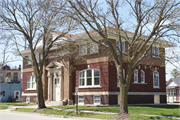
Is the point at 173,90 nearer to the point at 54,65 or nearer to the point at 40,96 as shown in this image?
the point at 54,65

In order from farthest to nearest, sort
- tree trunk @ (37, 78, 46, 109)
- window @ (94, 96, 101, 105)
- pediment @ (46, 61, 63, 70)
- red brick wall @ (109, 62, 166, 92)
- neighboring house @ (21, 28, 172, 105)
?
pediment @ (46, 61, 63, 70) < window @ (94, 96, 101, 105) < red brick wall @ (109, 62, 166, 92) < neighboring house @ (21, 28, 172, 105) < tree trunk @ (37, 78, 46, 109)

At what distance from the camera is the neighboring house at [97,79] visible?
2527cm

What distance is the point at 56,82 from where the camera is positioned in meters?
30.6

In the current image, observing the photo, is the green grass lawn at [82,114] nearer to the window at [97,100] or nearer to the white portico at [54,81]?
the window at [97,100]

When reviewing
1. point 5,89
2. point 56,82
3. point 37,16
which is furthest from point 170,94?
point 37,16

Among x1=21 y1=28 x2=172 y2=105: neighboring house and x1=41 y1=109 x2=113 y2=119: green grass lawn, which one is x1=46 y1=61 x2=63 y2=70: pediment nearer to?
x1=21 y1=28 x2=172 y2=105: neighboring house

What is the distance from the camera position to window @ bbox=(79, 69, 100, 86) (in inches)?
1032

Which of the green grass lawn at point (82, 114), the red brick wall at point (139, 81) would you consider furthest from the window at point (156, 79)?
the green grass lawn at point (82, 114)

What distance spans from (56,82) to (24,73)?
810cm

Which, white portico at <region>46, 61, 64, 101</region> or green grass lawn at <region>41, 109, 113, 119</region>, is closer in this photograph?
green grass lawn at <region>41, 109, 113, 119</region>

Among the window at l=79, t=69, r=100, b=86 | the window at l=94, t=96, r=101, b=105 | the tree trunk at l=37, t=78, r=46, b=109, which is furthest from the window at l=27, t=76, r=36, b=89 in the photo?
the tree trunk at l=37, t=78, r=46, b=109

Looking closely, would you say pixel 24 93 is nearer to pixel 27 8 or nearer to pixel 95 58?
pixel 95 58

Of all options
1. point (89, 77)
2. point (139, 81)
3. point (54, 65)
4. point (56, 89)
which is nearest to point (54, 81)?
point (56, 89)

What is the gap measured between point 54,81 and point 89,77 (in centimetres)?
587
